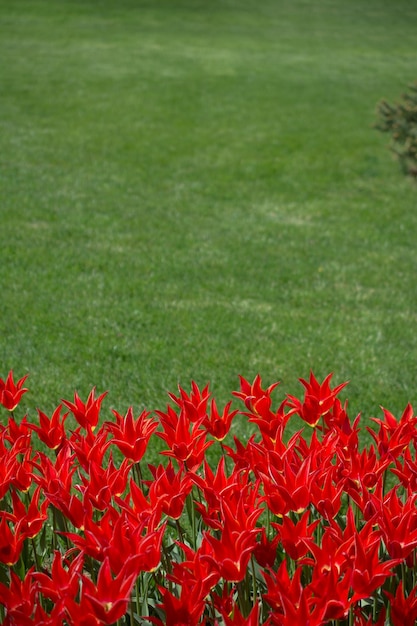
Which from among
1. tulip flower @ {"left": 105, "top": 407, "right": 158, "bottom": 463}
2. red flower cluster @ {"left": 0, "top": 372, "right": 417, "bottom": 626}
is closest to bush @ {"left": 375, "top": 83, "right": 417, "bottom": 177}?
red flower cluster @ {"left": 0, "top": 372, "right": 417, "bottom": 626}

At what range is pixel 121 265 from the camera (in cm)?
747

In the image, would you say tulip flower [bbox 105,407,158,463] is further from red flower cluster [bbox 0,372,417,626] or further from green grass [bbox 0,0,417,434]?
green grass [bbox 0,0,417,434]

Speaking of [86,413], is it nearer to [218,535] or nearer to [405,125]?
[218,535]

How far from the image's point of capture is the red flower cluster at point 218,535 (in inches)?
72.6

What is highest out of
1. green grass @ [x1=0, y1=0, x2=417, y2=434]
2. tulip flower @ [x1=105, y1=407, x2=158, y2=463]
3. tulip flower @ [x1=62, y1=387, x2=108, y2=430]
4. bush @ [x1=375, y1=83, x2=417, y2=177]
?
tulip flower @ [x1=105, y1=407, x2=158, y2=463]

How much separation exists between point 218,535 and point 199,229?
254 inches

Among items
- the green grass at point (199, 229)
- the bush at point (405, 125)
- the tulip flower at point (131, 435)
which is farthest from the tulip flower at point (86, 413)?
the bush at point (405, 125)

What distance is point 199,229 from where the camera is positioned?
342 inches

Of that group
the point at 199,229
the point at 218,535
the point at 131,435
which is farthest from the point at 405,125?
the point at 218,535

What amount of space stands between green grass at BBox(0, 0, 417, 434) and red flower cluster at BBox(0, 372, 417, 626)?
7.99ft

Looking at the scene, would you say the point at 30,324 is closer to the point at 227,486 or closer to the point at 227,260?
the point at 227,260

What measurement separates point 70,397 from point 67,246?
10.1ft

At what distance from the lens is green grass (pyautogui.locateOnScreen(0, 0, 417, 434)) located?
5.70 meters

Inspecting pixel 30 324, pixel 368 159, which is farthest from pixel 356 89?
pixel 30 324
